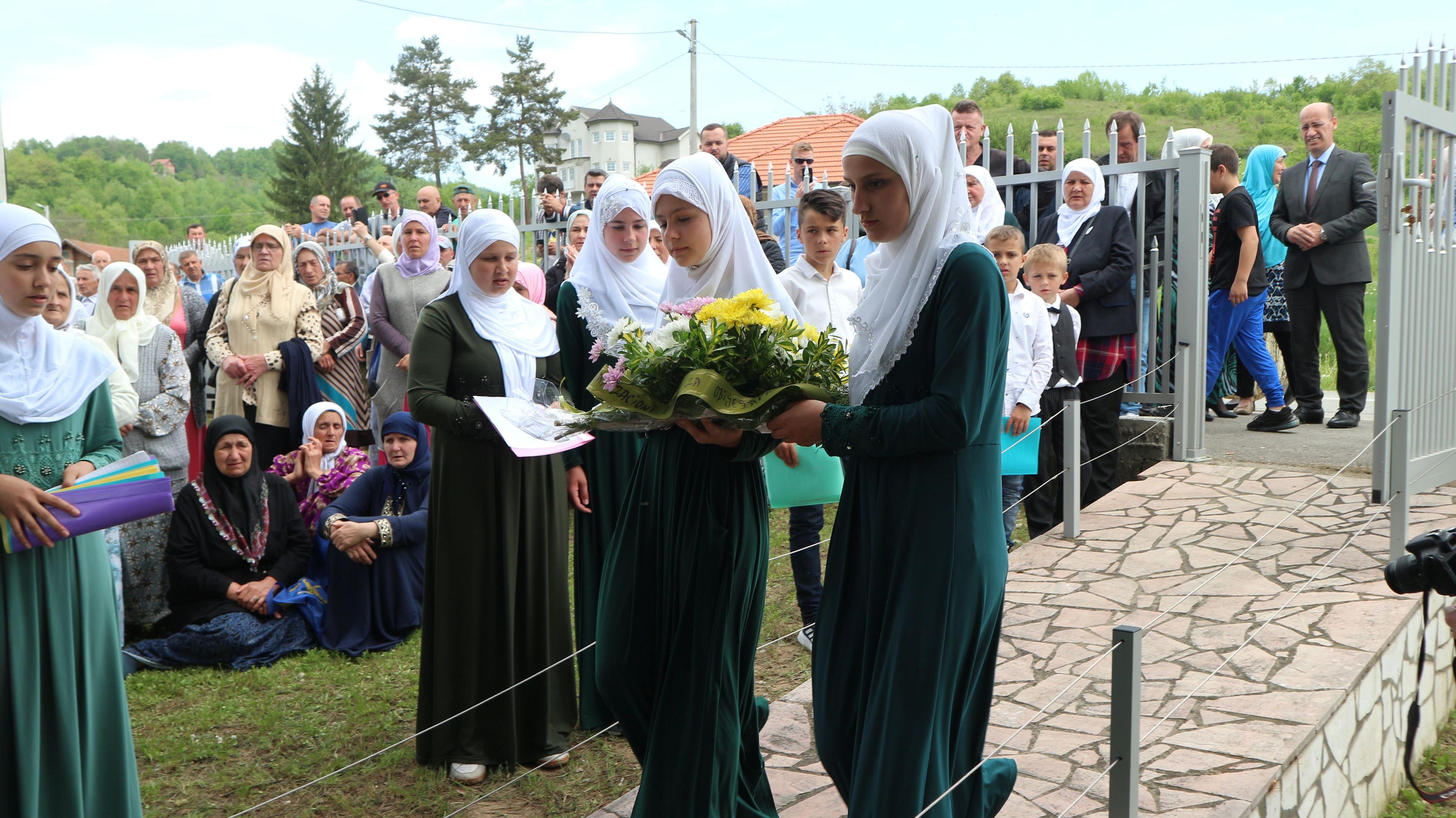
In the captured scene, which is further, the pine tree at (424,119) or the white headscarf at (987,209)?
the pine tree at (424,119)

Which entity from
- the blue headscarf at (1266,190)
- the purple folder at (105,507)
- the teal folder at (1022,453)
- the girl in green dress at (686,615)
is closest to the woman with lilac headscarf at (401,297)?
the teal folder at (1022,453)

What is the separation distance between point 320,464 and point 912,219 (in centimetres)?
520

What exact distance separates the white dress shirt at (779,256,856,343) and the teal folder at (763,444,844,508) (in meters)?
1.45

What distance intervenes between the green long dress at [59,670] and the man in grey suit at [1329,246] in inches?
305

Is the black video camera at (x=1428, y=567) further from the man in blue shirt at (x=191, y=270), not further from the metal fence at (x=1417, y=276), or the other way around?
the man in blue shirt at (x=191, y=270)

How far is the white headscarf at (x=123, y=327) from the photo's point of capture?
6.71 m

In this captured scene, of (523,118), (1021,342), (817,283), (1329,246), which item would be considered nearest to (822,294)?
(817,283)

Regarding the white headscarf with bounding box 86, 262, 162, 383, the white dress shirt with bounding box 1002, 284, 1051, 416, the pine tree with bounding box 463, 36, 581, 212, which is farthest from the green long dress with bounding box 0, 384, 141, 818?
the pine tree with bounding box 463, 36, 581, 212

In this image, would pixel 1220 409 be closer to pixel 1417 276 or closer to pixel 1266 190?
pixel 1266 190

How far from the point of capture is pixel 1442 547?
2852 mm

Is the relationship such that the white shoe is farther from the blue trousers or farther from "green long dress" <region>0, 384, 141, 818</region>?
the blue trousers

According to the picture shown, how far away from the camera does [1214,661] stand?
4809 millimetres

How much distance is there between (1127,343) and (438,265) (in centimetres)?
488

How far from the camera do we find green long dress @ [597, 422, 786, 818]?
9.96ft
